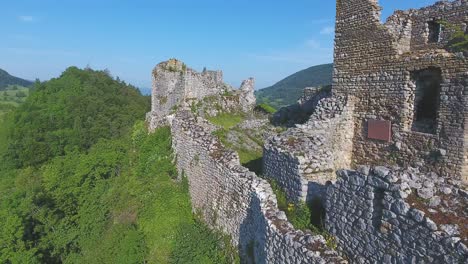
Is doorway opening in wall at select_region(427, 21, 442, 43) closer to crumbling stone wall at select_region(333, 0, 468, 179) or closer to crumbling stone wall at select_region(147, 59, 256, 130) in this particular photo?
crumbling stone wall at select_region(333, 0, 468, 179)

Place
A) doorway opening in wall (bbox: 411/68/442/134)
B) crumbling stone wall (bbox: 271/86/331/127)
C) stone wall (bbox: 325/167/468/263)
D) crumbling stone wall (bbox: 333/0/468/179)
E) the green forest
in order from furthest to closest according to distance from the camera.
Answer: crumbling stone wall (bbox: 271/86/331/127), the green forest, doorway opening in wall (bbox: 411/68/442/134), crumbling stone wall (bbox: 333/0/468/179), stone wall (bbox: 325/167/468/263)

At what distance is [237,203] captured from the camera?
9.89 meters

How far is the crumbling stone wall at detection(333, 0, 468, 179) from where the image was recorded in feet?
29.5

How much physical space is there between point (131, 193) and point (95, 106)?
25.9 meters

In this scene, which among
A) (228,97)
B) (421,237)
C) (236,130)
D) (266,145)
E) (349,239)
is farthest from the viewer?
(228,97)

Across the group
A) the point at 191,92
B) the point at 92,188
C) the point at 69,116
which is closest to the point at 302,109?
the point at 191,92

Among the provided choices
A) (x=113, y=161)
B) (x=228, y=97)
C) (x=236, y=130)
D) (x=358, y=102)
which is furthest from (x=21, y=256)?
(x=358, y=102)

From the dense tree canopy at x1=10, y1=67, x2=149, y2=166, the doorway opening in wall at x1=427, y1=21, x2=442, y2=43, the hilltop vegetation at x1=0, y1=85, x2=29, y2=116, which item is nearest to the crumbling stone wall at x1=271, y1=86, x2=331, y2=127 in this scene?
the doorway opening in wall at x1=427, y1=21, x2=442, y2=43

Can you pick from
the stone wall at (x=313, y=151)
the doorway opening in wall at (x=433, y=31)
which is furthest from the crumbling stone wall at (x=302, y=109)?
the doorway opening in wall at (x=433, y=31)

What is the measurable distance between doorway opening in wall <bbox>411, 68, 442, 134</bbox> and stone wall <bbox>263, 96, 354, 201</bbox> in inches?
71.8

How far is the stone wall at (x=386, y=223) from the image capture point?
482 cm

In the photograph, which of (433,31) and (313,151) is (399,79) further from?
(313,151)

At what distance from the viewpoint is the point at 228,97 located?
77.9ft

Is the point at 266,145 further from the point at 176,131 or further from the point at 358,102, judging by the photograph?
the point at 176,131
